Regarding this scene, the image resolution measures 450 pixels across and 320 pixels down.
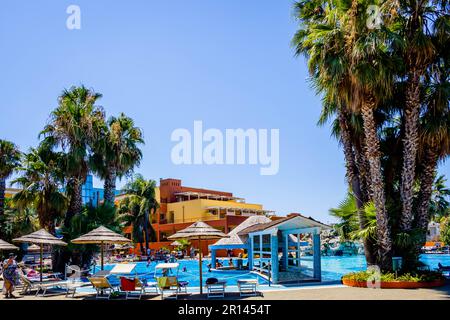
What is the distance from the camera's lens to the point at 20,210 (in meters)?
25.2

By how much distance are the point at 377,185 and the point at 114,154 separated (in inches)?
646

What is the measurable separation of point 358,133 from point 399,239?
4.58 m

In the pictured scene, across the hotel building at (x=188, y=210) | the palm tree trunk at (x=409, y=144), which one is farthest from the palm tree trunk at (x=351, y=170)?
the hotel building at (x=188, y=210)

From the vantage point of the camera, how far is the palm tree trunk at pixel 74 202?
1003 inches

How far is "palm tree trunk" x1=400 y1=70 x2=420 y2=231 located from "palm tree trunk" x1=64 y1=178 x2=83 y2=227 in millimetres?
17941

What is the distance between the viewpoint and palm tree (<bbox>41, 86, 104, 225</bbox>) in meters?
25.1

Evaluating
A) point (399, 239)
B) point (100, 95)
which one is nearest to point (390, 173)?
point (399, 239)

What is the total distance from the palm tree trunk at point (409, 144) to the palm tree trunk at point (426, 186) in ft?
2.17

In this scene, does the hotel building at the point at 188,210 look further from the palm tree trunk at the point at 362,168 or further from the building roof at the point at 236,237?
the palm tree trunk at the point at 362,168

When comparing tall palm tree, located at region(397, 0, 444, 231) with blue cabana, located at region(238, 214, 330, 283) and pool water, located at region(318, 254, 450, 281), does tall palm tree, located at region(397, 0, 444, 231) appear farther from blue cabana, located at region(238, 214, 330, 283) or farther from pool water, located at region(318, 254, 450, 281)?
pool water, located at region(318, 254, 450, 281)

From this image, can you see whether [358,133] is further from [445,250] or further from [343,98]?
[445,250]

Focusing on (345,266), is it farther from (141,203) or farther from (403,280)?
(141,203)

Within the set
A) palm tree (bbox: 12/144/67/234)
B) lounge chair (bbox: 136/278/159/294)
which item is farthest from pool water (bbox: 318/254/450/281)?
palm tree (bbox: 12/144/67/234)

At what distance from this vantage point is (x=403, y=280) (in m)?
14.7
